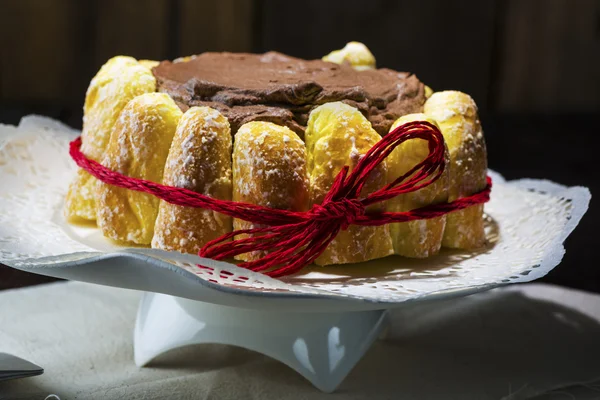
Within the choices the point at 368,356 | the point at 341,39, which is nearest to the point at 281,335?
the point at 368,356

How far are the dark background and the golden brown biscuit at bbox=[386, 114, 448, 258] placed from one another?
3.48ft

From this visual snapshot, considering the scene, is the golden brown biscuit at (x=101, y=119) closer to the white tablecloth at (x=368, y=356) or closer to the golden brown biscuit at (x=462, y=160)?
the white tablecloth at (x=368, y=356)

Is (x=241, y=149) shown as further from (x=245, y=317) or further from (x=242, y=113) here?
(x=245, y=317)

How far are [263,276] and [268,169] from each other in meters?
0.15

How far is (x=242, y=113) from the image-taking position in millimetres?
1013

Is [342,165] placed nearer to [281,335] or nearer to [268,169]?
[268,169]

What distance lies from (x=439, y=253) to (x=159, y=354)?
394 millimetres

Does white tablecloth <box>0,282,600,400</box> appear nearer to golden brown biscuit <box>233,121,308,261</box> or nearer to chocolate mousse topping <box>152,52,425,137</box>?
golden brown biscuit <box>233,121,308,261</box>

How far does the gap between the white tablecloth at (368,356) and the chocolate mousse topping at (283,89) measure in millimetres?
327

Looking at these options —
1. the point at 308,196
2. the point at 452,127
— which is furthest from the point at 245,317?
the point at 452,127

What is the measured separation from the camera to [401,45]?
7.99 ft

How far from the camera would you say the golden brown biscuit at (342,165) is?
3.22 ft

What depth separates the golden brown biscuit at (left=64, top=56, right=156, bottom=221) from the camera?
1103mm

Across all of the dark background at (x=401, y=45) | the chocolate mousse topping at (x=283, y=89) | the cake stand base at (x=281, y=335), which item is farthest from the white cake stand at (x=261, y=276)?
the dark background at (x=401, y=45)
